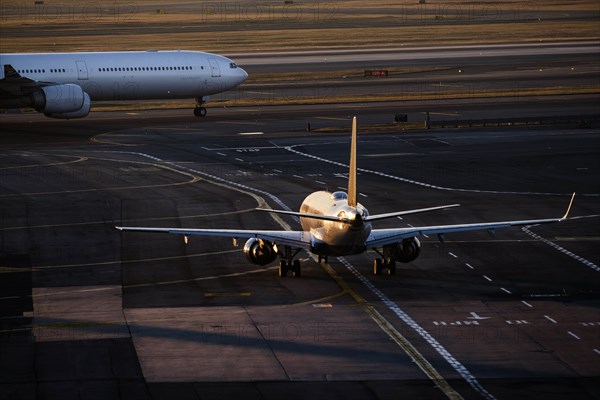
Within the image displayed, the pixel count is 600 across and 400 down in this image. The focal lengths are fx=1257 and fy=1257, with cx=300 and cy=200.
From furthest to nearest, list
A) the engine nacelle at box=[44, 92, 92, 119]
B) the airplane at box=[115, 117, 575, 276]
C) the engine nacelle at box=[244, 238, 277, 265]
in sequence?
1. the engine nacelle at box=[44, 92, 92, 119]
2. the engine nacelle at box=[244, 238, 277, 265]
3. the airplane at box=[115, 117, 575, 276]

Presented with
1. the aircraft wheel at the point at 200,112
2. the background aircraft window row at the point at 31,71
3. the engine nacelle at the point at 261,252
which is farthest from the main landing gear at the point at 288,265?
the aircraft wheel at the point at 200,112

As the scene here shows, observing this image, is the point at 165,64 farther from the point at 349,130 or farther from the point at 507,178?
the point at 507,178

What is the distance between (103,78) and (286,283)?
69130 millimetres

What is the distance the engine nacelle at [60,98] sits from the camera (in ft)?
380

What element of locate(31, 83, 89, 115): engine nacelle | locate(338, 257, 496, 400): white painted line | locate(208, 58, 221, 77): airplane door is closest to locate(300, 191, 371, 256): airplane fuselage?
locate(338, 257, 496, 400): white painted line

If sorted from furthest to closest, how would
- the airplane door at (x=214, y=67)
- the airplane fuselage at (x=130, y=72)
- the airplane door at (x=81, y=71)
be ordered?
the airplane door at (x=214, y=67)
the airplane door at (x=81, y=71)
the airplane fuselage at (x=130, y=72)

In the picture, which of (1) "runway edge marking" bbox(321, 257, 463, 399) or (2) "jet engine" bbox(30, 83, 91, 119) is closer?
(1) "runway edge marking" bbox(321, 257, 463, 399)

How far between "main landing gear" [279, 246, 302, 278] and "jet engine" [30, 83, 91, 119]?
62.6 m

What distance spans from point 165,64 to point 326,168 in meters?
35.2

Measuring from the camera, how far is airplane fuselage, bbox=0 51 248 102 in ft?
392

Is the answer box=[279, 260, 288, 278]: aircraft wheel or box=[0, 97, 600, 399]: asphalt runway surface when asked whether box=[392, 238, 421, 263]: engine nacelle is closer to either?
box=[0, 97, 600, 399]: asphalt runway surface

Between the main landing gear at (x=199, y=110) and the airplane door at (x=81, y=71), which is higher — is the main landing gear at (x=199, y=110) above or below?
below

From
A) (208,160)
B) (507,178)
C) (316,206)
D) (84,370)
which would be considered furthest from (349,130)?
(84,370)

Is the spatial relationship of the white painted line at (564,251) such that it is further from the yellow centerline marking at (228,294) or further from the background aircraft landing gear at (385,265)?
the yellow centerline marking at (228,294)
